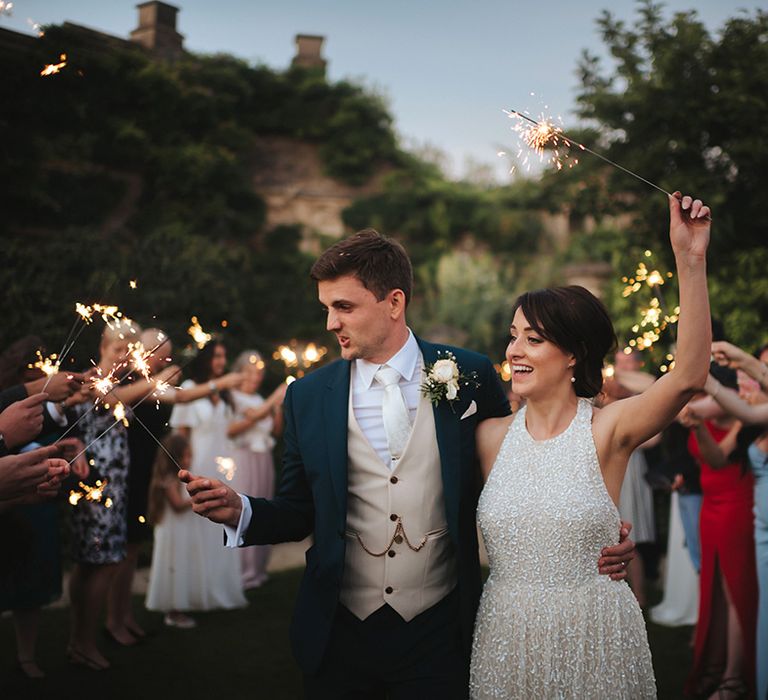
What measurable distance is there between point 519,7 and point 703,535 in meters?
8.45

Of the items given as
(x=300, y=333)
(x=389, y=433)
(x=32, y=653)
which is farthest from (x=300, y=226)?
(x=389, y=433)

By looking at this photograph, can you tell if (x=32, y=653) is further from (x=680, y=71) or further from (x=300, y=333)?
(x=300, y=333)

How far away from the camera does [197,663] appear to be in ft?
18.9

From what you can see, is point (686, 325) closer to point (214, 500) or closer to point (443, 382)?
point (443, 382)

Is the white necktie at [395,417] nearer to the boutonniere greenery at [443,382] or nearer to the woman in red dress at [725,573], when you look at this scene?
the boutonniere greenery at [443,382]

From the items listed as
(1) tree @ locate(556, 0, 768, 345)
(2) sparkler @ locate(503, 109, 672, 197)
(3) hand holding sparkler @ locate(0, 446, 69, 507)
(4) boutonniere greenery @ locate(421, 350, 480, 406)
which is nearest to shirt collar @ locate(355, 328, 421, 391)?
(4) boutonniere greenery @ locate(421, 350, 480, 406)

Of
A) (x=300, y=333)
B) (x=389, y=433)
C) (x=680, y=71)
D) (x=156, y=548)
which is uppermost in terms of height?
(x=680, y=71)

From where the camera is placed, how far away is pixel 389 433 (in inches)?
116

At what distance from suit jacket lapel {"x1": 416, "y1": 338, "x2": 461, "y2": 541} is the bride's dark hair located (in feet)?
1.48

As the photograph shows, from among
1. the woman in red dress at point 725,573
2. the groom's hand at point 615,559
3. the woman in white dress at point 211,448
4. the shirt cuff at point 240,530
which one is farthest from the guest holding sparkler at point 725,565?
the woman in white dress at point 211,448

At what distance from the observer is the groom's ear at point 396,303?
3.14 meters

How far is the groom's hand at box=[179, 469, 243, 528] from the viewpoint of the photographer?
2561 millimetres

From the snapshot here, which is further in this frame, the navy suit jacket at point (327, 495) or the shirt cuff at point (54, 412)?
the shirt cuff at point (54, 412)

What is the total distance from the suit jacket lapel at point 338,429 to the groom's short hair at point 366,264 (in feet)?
1.18
